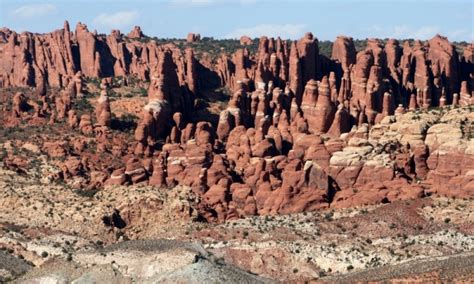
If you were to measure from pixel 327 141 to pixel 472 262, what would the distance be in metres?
36.5

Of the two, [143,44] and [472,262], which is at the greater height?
[143,44]

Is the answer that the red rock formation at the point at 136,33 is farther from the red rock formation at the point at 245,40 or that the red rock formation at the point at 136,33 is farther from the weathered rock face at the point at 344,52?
the weathered rock face at the point at 344,52

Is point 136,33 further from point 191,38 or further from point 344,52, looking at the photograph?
point 344,52

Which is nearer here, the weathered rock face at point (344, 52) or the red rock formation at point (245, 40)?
the weathered rock face at point (344, 52)

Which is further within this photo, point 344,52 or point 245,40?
point 245,40

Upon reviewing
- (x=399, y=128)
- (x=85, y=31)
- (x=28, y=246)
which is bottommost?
(x=28, y=246)

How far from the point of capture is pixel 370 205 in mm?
100500

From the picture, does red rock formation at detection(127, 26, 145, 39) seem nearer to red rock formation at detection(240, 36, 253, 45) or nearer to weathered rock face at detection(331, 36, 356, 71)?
red rock formation at detection(240, 36, 253, 45)

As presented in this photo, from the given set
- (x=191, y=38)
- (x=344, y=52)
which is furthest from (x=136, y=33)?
(x=344, y=52)

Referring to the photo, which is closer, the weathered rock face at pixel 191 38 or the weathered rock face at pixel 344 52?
the weathered rock face at pixel 344 52

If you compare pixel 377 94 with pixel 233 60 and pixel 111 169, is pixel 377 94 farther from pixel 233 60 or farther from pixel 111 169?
pixel 111 169

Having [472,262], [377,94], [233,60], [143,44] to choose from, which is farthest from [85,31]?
[472,262]

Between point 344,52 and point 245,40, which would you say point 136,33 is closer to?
point 245,40

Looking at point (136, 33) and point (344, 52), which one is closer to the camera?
point (344, 52)
